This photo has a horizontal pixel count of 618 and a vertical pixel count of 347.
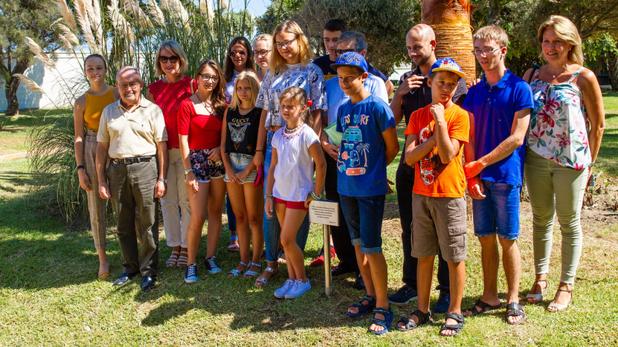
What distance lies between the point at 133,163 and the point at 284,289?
1.63 metres

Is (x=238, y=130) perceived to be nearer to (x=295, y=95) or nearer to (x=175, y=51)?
(x=295, y=95)

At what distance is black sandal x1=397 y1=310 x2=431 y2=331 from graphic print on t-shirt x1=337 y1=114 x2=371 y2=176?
104cm

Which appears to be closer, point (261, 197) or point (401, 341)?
point (401, 341)

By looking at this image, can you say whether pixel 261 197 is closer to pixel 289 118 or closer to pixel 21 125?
pixel 289 118

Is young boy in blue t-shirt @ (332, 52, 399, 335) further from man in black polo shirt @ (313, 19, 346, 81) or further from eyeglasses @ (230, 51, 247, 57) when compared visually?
eyeglasses @ (230, 51, 247, 57)

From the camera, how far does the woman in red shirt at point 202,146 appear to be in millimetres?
4703

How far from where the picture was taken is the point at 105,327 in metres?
4.23

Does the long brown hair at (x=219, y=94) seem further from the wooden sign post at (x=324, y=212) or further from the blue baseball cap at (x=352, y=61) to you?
the blue baseball cap at (x=352, y=61)

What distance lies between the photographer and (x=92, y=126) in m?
4.94

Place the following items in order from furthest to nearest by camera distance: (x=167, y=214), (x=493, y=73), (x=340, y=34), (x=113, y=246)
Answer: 1. (x=113, y=246)
2. (x=167, y=214)
3. (x=340, y=34)
4. (x=493, y=73)

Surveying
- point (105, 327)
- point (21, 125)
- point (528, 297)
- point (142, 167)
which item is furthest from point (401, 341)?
point (21, 125)

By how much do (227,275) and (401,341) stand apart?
6.22ft

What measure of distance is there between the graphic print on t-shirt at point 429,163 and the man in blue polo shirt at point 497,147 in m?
0.24

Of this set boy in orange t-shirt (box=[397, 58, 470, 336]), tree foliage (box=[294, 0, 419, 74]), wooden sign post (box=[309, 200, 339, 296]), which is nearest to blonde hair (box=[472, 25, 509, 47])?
boy in orange t-shirt (box=[397, 58, 470, 336])
